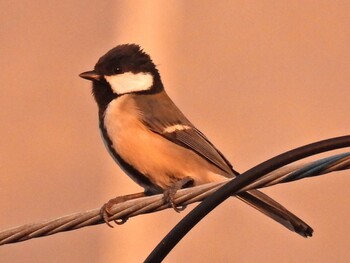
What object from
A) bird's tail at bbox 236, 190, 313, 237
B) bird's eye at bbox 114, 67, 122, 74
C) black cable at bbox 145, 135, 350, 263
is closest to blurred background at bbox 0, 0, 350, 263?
bird's eye at bbox 114, 67, 122, 74

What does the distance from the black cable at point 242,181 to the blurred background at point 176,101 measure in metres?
5.52

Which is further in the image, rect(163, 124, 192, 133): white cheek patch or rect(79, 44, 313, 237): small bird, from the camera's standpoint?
rect(163, 124, 192, 133): white cheek patch

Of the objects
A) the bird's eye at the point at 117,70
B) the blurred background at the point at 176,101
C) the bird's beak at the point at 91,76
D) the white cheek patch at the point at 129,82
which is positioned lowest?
the blurred background at the point at 176,101

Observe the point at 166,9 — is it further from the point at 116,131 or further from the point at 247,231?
the point at 116,131

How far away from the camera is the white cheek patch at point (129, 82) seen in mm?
5199

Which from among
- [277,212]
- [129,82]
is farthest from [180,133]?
[277,212]

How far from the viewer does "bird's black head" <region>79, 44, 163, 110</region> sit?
519 centimetres

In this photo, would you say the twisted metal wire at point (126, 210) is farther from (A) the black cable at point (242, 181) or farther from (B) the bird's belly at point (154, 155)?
(B) the bird's belly at point (154, 155)

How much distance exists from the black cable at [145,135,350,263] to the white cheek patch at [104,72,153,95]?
1987 mm

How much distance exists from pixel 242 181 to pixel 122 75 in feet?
6.97

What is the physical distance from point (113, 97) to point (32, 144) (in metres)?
4.45

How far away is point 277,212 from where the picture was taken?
4395 mm

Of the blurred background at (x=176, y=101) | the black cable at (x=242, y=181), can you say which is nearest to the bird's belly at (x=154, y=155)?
the black cable at (x=242, y=181)

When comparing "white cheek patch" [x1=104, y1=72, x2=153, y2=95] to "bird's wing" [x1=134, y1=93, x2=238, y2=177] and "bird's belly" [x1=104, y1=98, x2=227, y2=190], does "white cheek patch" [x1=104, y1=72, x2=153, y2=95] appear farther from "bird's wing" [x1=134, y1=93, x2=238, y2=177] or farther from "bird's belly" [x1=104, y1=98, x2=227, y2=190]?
"bird's belly" [x1=104, y1=98, x2=227, y2=190]
